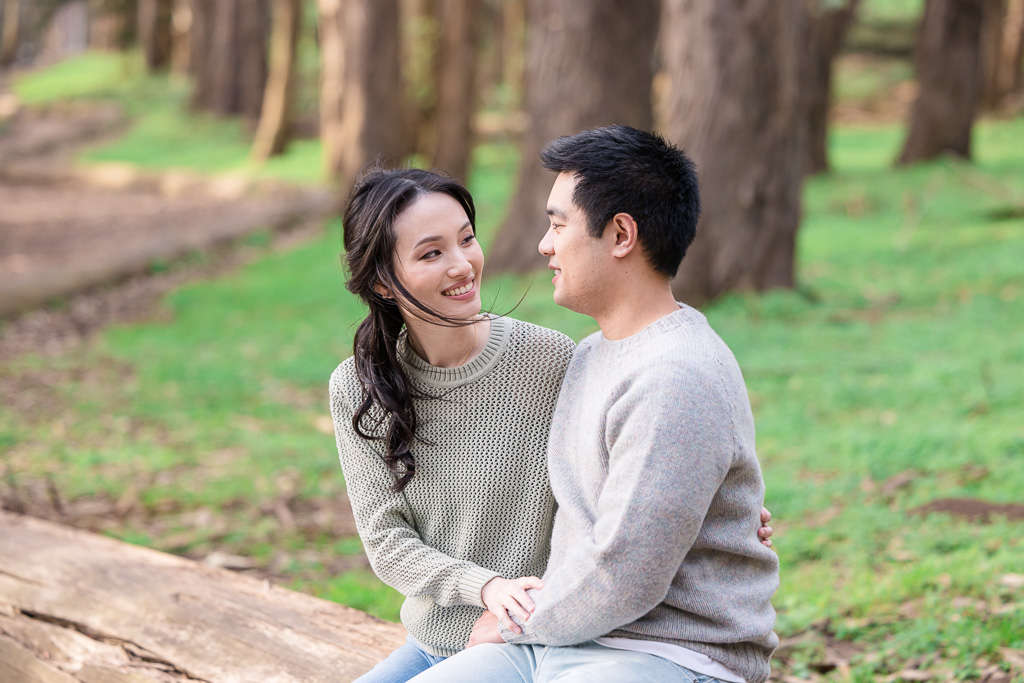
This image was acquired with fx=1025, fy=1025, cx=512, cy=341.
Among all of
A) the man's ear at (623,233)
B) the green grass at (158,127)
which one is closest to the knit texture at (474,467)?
the man's ear at (623,233)

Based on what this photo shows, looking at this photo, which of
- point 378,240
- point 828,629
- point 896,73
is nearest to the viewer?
point 378,240

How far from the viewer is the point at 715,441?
6.23ft

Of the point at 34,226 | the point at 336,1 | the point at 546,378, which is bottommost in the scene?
the point at 34,226

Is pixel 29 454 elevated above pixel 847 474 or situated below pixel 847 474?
below

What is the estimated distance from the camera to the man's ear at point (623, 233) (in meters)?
2.07

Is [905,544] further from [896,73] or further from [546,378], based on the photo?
[896,73]

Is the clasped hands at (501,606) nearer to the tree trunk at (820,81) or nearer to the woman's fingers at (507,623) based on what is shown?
the woman's fingers at (507,623)

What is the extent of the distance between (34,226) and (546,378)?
14.9 m

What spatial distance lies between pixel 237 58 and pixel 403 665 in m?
26.1

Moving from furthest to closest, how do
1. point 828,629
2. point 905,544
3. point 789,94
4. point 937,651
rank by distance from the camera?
point 789,94 < point 905,544 < point 828,629 < point 937,651

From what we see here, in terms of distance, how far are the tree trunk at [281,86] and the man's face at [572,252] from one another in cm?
1922

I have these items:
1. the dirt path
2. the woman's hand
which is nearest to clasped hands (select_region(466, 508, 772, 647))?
the woman's hand

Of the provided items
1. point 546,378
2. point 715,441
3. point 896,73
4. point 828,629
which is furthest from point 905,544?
point 896,73

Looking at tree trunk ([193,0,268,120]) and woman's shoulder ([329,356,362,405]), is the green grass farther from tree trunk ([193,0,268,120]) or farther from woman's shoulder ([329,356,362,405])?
woman's shoulder ([329,356,362,405])
